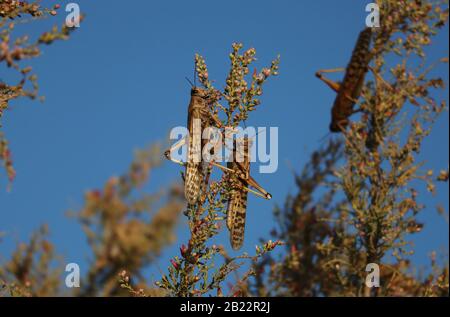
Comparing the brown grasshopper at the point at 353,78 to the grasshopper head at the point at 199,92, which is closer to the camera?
the grasshopper head at the point at 199,92

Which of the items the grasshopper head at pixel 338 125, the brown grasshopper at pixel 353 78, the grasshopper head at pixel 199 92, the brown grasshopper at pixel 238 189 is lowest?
the brown grasshopper at pixel 238 189

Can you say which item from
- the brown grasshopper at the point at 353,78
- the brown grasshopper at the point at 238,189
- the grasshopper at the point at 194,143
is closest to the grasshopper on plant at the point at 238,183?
the brown grasshopper at the point at 238,189

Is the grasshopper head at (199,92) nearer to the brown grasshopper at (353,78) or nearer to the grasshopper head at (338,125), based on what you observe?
the brown grasshopper at (353,78)

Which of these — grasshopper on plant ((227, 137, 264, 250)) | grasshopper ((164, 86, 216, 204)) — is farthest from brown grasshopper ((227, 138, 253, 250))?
grasshopper ((164, 86, 216, 204))

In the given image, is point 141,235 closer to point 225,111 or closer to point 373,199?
point 373,199

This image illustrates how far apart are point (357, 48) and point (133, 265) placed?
26.2 feet

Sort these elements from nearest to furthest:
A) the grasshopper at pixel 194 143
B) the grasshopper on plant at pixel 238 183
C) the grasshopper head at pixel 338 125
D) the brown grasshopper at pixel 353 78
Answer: the grasshopper at pixel 194 143 → the grasshopper on plant at pixel 238 183 → the brown grasshopper at pixel 353 78 → the grasshopper head at pixel 338 125

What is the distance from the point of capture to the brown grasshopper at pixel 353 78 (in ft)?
40.3

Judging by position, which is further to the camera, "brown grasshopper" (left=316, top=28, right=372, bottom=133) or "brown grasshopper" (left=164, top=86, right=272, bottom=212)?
"brown grasshopper" (left=316, top=28, right=372, bottom=133)

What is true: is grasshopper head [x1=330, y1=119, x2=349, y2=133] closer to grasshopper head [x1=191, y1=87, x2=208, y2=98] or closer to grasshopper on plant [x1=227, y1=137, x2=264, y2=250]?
grasshopper on plant [x1=227, y1=137, x2=264, y2=250]

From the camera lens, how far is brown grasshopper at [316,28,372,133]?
12.3 meters

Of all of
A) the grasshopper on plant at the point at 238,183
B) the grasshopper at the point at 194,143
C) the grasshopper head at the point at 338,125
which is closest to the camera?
the grasshopper at the point at 194,143

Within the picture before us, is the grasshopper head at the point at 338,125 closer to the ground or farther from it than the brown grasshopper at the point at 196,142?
farther from it
